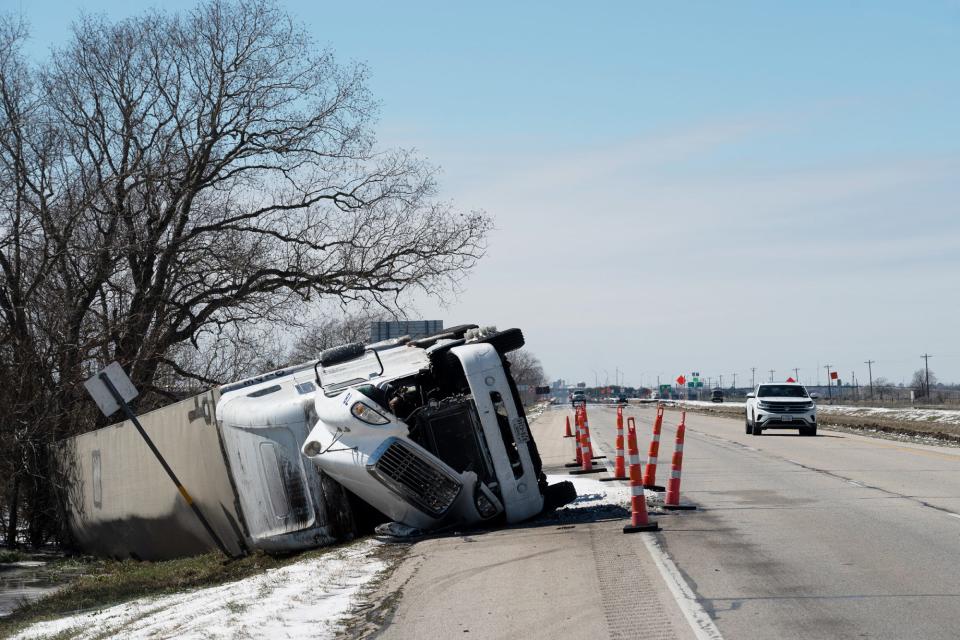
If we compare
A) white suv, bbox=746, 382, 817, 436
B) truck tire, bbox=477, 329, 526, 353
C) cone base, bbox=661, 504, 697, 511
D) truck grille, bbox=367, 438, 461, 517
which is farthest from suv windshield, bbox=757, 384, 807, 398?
truck grille, bbox=367, 438, 461, 517

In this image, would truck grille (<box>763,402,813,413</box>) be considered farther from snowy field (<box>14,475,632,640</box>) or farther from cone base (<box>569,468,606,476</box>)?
snowy field (<box>14,475,632,640</box>)

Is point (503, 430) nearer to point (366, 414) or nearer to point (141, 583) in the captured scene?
point (366, 414)

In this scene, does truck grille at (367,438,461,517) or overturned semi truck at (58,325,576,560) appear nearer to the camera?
truck grille at (367,438,461,517)

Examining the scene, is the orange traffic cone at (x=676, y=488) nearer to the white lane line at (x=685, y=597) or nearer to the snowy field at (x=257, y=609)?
the white lane line at (x=685, y=597)

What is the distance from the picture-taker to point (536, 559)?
10.3 metres

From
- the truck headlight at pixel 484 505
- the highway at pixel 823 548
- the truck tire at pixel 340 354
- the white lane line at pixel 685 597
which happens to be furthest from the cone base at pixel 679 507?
the truck tire at pixel 340 354

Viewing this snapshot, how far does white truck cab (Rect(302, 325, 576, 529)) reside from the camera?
12.1m

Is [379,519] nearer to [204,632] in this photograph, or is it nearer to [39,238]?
[204,632]

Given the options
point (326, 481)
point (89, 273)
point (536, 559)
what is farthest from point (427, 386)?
point (89, 273)

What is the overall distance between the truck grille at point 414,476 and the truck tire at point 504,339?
77.0 inches

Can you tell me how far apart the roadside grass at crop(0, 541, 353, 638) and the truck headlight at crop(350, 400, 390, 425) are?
5.93 ft

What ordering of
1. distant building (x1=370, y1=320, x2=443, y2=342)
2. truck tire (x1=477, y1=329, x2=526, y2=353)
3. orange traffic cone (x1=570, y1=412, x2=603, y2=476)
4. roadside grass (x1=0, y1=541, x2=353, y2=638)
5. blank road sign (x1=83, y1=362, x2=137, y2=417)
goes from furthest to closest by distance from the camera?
distant building (x1=370, y1=320, x2=443, y2=342) < orange traffic cone (x1=570, y1=412, x2=603, y2=476) < blank road sign (x1=83, y1=362, x2=137, y2=417) < truck tire (x1=477, y1=329, x2=526, y2=353) < roadside grass (x1=0, y1=541, x2=353, y2=638)

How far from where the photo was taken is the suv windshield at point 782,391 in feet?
119

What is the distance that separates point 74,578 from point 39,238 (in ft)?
34.4
